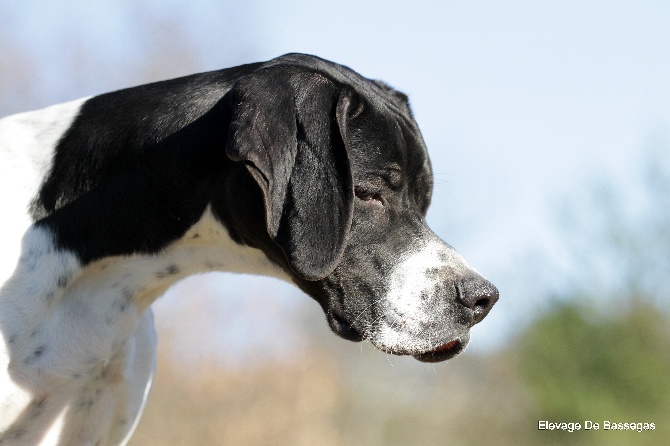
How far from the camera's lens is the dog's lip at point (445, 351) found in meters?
3.12

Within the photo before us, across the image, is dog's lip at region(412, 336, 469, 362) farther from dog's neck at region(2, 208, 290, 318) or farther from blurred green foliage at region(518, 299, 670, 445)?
blurred green foliage at region(518, 299, 670, 445)

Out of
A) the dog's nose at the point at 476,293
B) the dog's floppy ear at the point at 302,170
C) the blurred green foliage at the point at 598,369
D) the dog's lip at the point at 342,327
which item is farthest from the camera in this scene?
the blurred green foliage at the point at 598,369

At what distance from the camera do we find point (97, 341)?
Result: 3.32m

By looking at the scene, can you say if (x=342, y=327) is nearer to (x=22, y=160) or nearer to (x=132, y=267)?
(x=132, y=267)

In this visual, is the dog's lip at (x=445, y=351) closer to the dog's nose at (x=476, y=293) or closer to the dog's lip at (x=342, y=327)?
the dog's nose at (x=476, y=293)

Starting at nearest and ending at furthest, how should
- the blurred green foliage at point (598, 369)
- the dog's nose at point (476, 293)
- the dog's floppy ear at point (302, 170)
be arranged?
1. the dog's floppy ear at point (302, 170)
2. the dog's nose at point (476, 293)
3. the blurred green foliage at point (598, 369)

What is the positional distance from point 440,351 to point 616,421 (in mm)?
10328

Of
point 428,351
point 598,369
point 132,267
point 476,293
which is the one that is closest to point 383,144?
point 476,293

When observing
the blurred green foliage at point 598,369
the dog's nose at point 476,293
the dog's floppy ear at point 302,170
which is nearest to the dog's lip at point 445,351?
the dog's nose at point 476,293

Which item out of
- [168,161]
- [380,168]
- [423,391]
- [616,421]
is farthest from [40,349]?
[423,391]

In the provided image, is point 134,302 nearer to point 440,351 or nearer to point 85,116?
point 85,116

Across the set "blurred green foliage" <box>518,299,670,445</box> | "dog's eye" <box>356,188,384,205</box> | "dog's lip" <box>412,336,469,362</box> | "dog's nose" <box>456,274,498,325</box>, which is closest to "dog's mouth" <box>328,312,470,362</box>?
"dog's lip" <box>412,336,469,362</box>

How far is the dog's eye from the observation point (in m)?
3.06

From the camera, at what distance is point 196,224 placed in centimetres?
324
